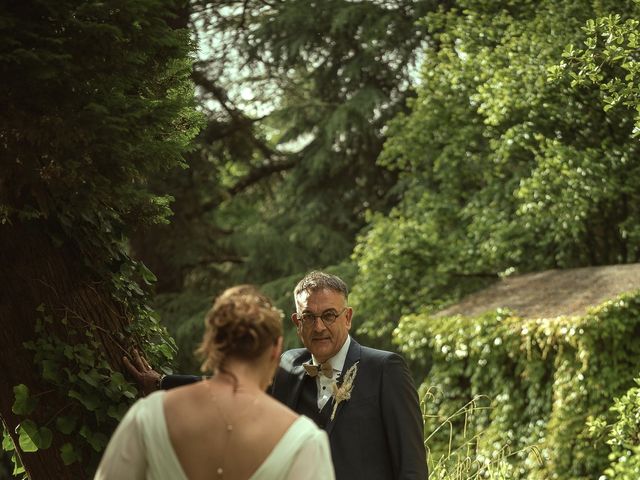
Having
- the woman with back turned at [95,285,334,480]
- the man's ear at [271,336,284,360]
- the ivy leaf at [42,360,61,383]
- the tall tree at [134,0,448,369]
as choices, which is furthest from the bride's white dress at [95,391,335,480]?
the tall tree at [134,0,448,369]

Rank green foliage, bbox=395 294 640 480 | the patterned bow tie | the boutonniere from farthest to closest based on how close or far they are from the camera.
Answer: green foliage, bbox=395 294 640 480
the patterned bow tie
the boutonniere

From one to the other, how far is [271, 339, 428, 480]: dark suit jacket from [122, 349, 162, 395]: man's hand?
1.89 feet

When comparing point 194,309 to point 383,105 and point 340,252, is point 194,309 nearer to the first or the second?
point 340,252

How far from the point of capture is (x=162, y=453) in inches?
108

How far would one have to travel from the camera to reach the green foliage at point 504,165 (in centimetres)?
1072

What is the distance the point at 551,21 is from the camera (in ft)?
36.5

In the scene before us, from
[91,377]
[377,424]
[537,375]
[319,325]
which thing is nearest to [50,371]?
[91,377]

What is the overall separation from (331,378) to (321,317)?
241 millimetres

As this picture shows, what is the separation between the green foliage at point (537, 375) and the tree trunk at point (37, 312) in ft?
15.9

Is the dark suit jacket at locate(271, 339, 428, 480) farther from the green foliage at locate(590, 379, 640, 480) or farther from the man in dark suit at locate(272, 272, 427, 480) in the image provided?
the green foliage at locate(590, 379, 640, 480)

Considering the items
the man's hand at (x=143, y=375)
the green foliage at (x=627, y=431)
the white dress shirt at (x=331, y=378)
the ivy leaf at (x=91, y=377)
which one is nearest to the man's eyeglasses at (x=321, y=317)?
the white dress shirt at (x=331, y=378)

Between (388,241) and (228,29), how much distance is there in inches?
279

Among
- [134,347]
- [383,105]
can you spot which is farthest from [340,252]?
[134,347]

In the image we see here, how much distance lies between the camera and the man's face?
4031mm
